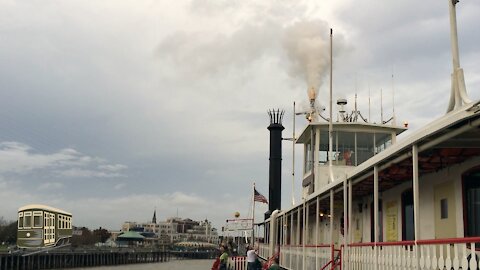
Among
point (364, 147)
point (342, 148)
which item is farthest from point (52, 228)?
point (364, 147)

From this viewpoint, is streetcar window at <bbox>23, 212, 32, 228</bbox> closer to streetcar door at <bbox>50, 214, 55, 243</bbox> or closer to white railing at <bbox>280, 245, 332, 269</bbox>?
streetcar door at <bbox>50, 214, 55, 243</bbox>

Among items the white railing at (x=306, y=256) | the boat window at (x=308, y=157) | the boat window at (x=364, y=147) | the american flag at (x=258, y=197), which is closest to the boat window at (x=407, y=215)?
the white railing at (x=306, y=256)

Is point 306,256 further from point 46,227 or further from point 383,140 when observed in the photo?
point 46,227

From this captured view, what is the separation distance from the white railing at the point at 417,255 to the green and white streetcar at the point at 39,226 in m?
56.8

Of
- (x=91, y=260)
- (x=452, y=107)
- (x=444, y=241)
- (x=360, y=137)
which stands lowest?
(x=91, y=260)

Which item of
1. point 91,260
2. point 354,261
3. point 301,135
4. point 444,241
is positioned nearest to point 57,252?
point 91,260

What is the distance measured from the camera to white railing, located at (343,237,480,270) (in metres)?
6.48

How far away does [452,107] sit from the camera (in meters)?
7.23

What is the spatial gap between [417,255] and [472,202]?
7.85 ft

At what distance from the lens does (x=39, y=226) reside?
6334cm

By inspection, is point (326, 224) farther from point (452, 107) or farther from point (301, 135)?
point (452, 107)

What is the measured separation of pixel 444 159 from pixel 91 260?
241ft

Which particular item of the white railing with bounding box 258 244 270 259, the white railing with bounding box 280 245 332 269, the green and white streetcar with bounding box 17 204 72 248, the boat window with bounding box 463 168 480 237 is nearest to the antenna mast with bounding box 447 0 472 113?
the boat window with bounding box 463 168 480 237

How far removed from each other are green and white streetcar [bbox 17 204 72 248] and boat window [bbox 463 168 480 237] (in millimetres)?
59008
